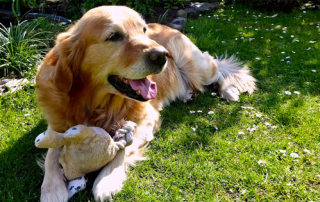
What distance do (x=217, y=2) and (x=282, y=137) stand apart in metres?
5.74

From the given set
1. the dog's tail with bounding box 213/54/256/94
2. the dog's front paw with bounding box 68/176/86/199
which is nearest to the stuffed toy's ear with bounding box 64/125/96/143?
the dog's front paw with bounding box 68/176/86/199

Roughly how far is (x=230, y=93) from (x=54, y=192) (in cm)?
249

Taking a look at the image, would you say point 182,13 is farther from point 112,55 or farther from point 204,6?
point 112,55

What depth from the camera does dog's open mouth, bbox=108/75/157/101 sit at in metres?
2.41

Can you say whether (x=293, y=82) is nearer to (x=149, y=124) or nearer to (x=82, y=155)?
(x=149, y=124)

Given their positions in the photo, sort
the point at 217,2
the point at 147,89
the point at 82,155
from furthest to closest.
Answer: the point at 217,2
the point at 147,89
the point at 82,155

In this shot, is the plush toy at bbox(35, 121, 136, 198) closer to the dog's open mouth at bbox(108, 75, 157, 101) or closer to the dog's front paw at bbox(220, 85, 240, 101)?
the dog's open mouth at bbox(108, 75, 157, 101)

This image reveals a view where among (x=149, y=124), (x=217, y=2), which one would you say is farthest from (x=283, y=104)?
(x=217, y=2)

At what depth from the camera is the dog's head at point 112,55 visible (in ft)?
7.50

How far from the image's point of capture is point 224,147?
2656mm

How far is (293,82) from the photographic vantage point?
378 cm

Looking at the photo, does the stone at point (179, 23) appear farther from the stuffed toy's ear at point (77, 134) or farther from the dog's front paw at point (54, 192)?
the dog's front paw at point (54, 192)

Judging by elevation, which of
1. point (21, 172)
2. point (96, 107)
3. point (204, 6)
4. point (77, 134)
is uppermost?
point (77, 134)

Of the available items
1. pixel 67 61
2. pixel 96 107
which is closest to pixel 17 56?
pixel 67 61
